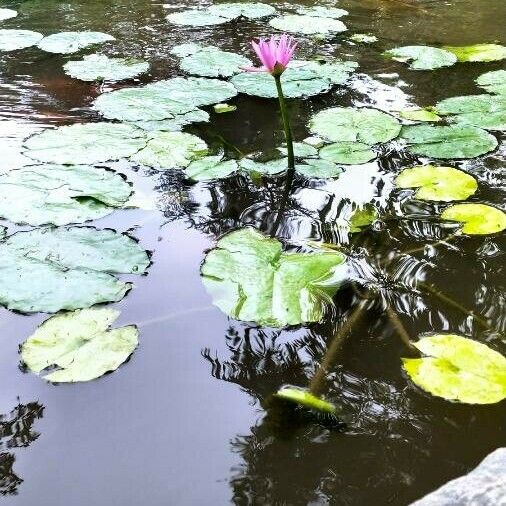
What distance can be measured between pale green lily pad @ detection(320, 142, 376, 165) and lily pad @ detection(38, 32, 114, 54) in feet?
6.08

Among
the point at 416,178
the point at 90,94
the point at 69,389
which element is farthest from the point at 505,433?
the point at 90,94

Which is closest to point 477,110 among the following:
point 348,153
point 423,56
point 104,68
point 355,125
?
point 355,125

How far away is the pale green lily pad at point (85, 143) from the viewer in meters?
1.96

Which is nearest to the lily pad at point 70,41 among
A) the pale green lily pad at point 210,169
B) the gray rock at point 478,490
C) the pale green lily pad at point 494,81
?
the pale green lily pad at point 210,169

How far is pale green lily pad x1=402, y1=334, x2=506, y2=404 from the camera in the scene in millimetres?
1057

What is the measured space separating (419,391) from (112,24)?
11.3 ft

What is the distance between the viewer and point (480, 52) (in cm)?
295

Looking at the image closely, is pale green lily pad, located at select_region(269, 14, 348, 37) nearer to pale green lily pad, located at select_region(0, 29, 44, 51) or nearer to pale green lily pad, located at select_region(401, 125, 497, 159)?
pale green lily pad, located at select_region(0, 29, 44, 51)

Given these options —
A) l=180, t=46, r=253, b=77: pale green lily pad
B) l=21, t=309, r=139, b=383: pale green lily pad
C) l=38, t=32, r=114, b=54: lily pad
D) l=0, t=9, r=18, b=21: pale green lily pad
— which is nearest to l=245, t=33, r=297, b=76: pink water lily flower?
l=21, t=309, r=139, b=383: pale green lily pad

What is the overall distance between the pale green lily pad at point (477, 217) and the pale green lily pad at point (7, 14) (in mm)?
3461

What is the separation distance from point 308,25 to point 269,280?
9.01ft

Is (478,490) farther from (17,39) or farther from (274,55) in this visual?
(17,39)

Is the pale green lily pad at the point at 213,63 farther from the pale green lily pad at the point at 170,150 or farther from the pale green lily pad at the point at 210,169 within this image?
the pale green lily pad at the point at 210,169

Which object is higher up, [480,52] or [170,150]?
[480,52]
